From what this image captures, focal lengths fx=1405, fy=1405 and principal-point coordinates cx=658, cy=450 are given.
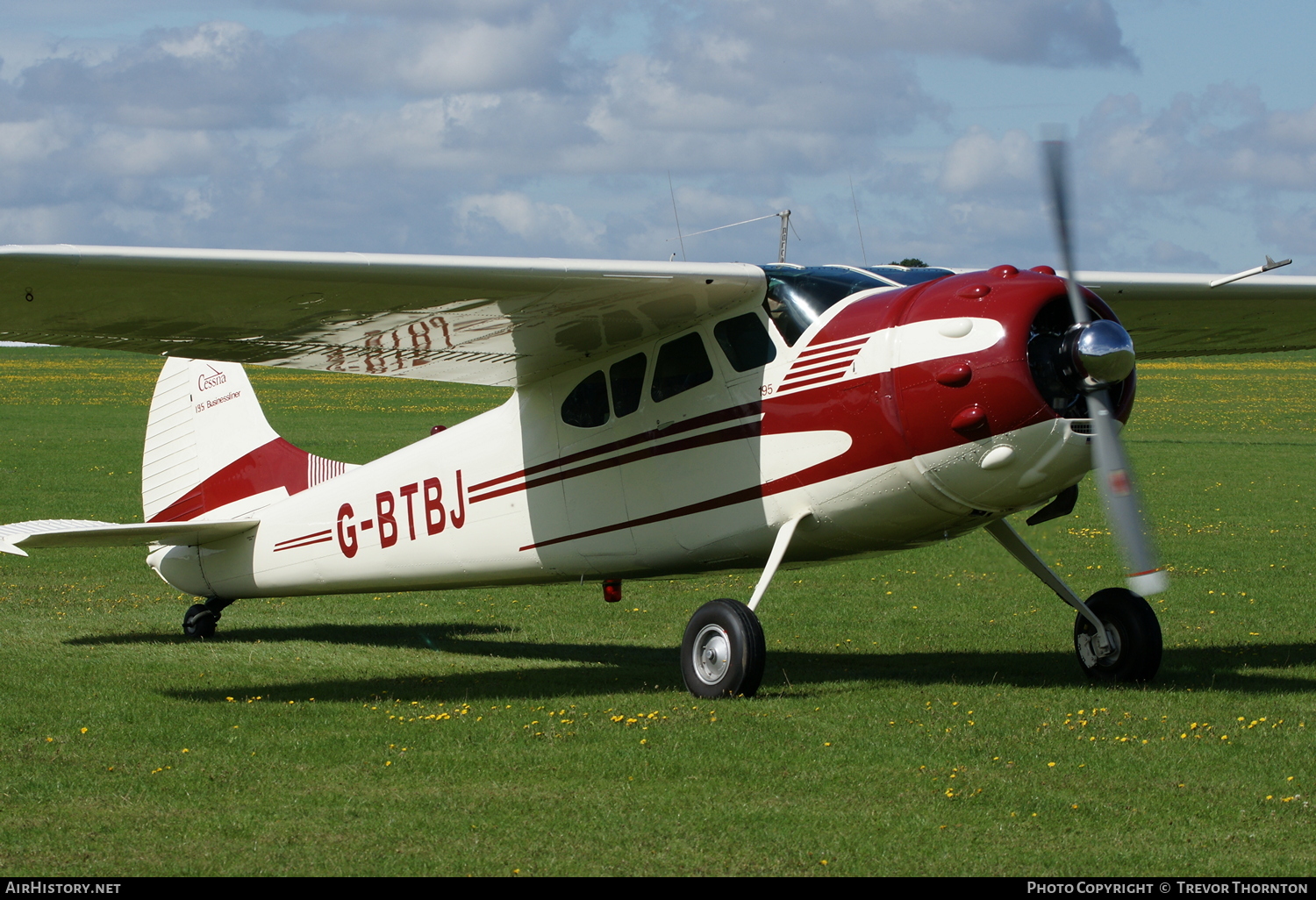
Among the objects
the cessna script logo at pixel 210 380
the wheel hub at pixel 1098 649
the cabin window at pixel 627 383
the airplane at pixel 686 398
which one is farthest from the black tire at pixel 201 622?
the wheel hub at pixel 1098 649

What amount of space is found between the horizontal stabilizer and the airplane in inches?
1.3

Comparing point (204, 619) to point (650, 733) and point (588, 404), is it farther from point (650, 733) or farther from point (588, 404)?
point (650, 733)

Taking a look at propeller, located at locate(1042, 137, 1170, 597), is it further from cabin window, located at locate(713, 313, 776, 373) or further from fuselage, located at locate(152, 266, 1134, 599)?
cabin window, located at locate(713, 313, 776, 373)

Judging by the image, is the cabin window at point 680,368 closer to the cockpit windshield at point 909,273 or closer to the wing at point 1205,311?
the cockpit windshield at point 909,273

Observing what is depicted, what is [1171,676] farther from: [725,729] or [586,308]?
[586,308]

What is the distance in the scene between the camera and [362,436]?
1587 inches

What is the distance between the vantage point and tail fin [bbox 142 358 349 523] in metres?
12.8

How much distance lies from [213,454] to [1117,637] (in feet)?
27.1

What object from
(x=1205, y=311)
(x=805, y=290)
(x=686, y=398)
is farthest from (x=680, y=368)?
(x=1205, y=311)

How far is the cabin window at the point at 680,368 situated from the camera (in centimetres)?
966

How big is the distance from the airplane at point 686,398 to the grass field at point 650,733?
0.90 metres

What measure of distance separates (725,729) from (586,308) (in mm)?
3052
